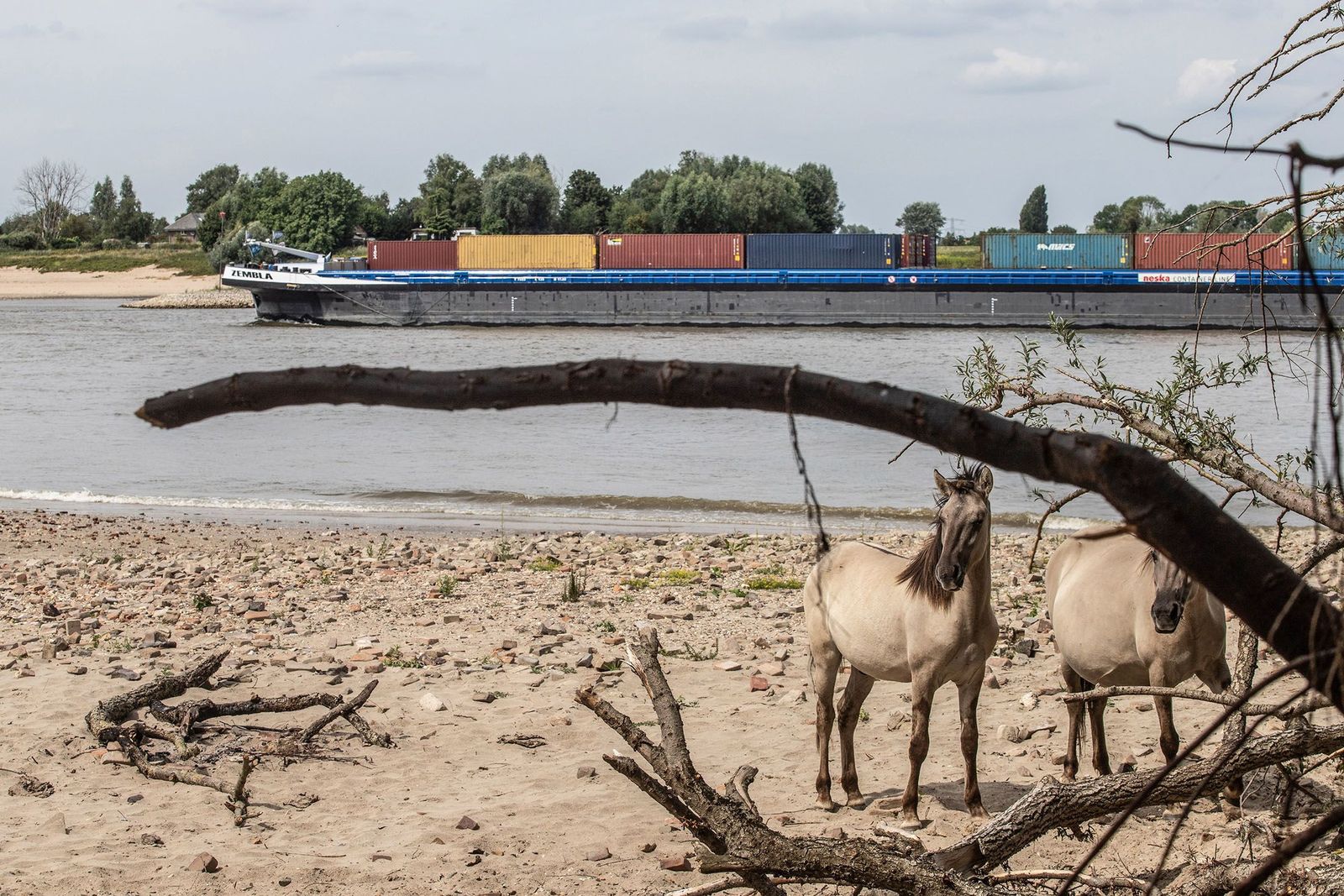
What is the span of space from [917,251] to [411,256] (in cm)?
2504

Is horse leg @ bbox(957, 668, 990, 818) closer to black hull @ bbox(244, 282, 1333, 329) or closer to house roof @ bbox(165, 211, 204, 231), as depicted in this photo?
black hull @ bbox(244, 282, 1333, 329)

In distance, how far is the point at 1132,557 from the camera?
5.63m

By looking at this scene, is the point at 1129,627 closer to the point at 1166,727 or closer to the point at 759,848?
the point at 1166,727

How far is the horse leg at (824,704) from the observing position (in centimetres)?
583

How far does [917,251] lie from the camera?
63344mm

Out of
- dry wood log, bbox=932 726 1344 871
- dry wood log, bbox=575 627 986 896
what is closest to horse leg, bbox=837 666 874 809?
dry wood log, bbox=575 627 986 896

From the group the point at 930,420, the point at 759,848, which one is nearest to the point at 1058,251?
the point at 759,848

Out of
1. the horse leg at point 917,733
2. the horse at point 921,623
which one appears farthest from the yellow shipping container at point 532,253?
the horse leg at point 917,733

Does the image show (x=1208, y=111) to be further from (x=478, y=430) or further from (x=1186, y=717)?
(x=478, y=430)

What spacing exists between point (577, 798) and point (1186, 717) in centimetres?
336

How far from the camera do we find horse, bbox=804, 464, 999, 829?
509cm

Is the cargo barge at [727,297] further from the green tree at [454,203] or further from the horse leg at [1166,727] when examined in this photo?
the horse leg at [1166,727]

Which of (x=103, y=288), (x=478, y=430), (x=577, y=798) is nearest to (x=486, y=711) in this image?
(x=577, y=798)

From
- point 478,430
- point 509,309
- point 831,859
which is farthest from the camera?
point 509,309
